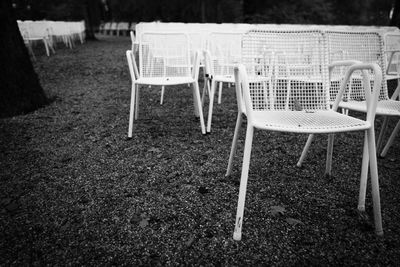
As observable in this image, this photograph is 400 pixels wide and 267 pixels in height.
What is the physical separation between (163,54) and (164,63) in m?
0.39

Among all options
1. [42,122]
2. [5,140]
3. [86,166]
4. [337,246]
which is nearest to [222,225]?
[337,246]

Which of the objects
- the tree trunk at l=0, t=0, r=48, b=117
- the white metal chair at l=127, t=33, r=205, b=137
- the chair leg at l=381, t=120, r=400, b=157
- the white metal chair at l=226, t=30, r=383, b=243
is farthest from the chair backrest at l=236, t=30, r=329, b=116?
the tree trunk at l=0, t=0, r=48, b=117

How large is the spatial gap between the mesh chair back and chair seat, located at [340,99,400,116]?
10.2 inches

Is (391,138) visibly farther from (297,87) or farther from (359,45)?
(297,87)

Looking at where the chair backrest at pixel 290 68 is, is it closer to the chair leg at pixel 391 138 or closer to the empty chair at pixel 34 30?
the chair leg at pixel 391 138

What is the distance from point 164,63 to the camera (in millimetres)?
3678

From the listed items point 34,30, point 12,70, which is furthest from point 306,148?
point 34,30

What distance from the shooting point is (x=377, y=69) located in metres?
1.55

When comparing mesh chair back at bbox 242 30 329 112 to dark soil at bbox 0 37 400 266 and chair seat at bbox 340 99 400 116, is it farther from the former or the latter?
dark soil at bbox 0 37 400 266

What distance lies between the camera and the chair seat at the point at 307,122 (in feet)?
4.89

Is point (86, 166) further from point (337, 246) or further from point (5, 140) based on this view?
point (337, 246)

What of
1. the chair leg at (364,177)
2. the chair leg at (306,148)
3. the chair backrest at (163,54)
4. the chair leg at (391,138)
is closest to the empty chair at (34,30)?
the chair backrest at (163,54)

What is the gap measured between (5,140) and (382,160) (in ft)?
13.3

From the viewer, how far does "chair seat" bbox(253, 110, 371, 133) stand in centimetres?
149
